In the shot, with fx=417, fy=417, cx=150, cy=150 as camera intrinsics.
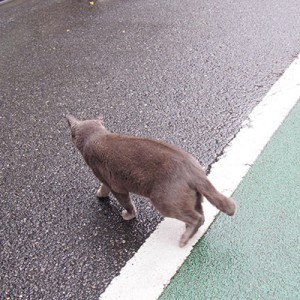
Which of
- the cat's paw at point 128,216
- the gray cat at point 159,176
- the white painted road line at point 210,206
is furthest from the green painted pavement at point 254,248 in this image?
the cat's paw at point 128,216

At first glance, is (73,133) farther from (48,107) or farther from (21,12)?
(21,12)

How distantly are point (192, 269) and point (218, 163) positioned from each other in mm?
910

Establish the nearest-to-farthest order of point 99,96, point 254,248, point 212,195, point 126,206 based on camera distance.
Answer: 1. point 212,195
2. point 254,248
3. point 126,206
4. point 99,96

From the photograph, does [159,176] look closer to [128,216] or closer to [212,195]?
[212,195]

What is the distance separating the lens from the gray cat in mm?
2242

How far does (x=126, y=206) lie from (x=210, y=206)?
0.54 m

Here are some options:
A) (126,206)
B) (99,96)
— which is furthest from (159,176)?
(99,96)

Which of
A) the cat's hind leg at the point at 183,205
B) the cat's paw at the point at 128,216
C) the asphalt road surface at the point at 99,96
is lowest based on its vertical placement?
the asphalt road surface at the point at 99,96

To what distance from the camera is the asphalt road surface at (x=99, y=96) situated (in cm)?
254

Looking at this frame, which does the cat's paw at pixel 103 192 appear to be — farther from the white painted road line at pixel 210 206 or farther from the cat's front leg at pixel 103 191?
the white painted road line at pixel 210 206

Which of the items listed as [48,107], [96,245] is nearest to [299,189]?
[96,245]

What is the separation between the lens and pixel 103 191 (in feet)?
9.29

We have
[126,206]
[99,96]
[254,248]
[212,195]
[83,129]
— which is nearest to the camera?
[212,195]

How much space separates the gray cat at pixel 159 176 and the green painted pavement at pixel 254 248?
195 millimetres
